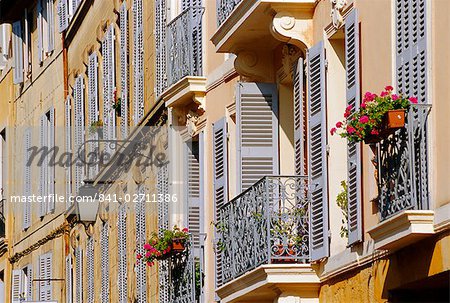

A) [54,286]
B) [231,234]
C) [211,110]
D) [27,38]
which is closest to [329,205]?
[231,234]

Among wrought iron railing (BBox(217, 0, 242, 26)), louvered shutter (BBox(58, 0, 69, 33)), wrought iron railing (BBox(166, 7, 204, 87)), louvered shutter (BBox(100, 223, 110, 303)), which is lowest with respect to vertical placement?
louvered shutter (BBox(100, 223, 110, 303))

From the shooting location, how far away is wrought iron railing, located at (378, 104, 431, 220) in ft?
48.1

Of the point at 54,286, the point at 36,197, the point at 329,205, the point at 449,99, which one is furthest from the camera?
the point at 36,197

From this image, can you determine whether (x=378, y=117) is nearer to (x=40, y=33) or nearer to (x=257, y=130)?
(x=257, y=130)

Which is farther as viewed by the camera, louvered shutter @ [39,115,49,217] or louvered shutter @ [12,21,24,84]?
louvered shutter @ [12,21,24,84]

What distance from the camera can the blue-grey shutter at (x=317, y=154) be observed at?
18.0 m

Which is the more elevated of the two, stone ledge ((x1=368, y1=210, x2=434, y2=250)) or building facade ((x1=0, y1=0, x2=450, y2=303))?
building facade ((x1=0, y1=0, x2=450, y2=303))

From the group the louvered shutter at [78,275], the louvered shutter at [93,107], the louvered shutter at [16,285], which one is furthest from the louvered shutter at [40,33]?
the louvered shutter at [78,275]

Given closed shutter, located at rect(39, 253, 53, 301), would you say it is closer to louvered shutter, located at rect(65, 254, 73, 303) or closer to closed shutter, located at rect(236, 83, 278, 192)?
louvered shutter, located at rect(65, 254, 73, 303)

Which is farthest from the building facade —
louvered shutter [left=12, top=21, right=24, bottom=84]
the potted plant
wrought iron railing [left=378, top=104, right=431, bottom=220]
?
louvered shutter [left=12, top=21, right=24, bottom=84]

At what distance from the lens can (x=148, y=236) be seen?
27109mm

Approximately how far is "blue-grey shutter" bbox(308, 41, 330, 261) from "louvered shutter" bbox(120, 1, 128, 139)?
10.8 metres

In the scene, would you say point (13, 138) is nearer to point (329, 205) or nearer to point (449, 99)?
point (329, 205)

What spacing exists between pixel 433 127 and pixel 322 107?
11.4 ft
